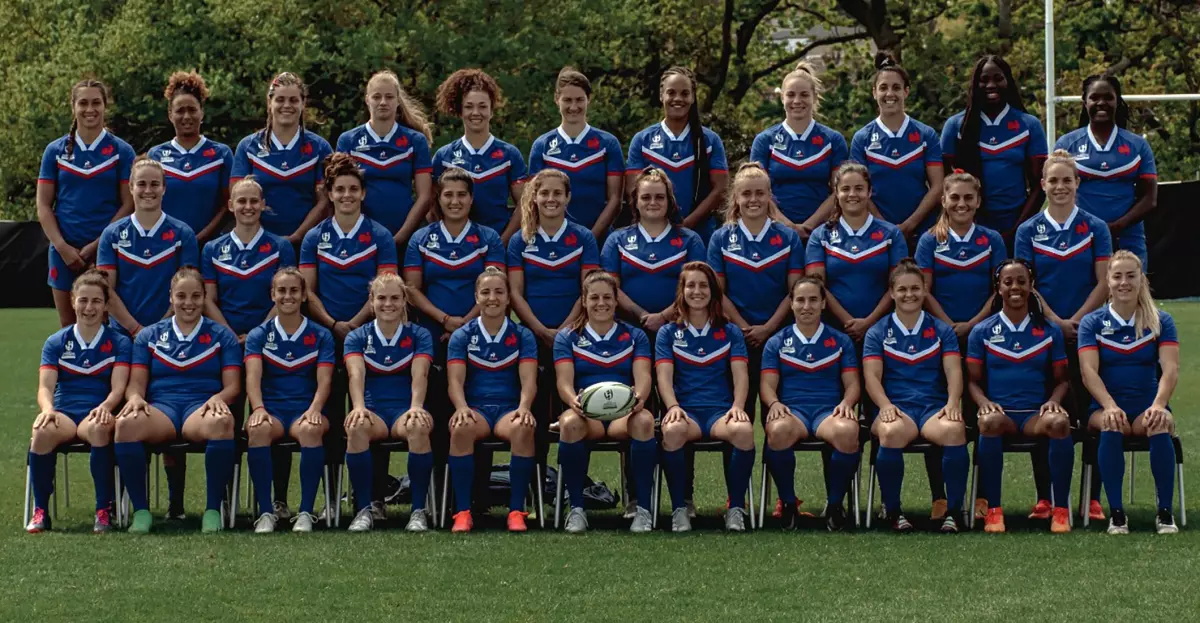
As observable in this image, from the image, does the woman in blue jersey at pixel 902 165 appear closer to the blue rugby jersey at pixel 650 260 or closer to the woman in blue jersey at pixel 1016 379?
the woman in blue jersey at pixel 1016 379

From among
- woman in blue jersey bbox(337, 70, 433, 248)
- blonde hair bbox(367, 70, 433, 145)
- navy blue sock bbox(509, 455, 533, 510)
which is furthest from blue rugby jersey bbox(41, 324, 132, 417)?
navy blue sock bbox(509, 455, 533, 510)

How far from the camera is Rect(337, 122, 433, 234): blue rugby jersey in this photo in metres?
7.77

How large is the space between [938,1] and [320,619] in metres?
22.2

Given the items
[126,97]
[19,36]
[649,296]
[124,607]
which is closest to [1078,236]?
[649,296]

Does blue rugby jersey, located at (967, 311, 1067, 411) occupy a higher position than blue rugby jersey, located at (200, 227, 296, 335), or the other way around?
blue rugby jersey, located at (200, 227, 296, 335)

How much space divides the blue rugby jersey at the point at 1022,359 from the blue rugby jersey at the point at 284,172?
3.04m

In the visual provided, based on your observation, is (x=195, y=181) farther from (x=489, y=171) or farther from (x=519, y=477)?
(x=519, y=477)

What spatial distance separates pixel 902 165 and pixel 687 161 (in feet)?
3.17

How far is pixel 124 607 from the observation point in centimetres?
560

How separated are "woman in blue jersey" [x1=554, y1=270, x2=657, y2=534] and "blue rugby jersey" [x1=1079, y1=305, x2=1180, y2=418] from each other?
1.83 m

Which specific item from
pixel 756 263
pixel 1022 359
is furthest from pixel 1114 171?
pixel 756 263

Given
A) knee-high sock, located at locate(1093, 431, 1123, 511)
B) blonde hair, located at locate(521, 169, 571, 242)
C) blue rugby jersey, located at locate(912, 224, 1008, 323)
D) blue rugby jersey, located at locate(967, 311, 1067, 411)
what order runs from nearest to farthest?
knee-high sock, located at locate(1093, 431, 1123, 511), blue rugby jersey, located at locate(967, 311, 1067, 411), blue rugby jersey, located at locate(912, 224, 1008, 323), blonde hair, located at locate(521, 169, 571, 242)

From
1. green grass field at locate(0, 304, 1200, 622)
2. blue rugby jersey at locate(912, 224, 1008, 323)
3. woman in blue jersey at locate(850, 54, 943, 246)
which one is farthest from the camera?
woman in blue jersey at locate(850, 54, 943, 246)

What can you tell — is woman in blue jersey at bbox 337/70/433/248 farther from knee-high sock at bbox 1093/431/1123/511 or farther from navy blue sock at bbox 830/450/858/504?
knee-high sock at bbox 1093/431/1123/511
